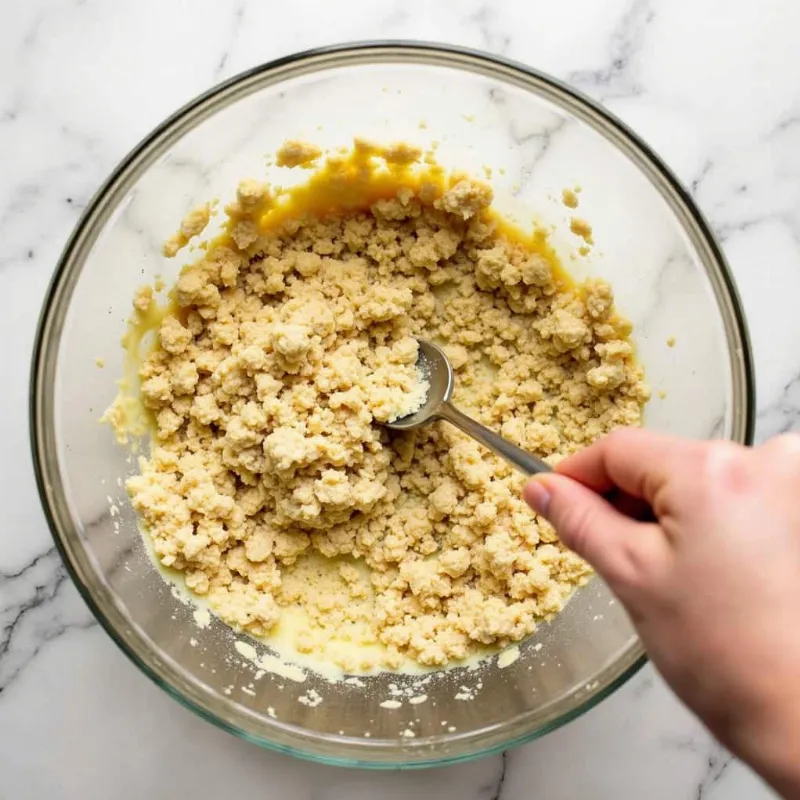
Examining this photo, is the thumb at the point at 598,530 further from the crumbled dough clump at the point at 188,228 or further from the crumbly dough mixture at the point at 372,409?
the crumbled dough clump at the point at 188,228

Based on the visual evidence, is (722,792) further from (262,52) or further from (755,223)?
(262,52)

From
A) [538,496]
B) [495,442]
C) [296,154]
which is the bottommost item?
[538,496]

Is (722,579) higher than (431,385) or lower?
lower

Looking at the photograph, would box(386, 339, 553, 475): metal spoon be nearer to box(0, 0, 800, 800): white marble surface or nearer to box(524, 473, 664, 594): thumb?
box(524, 473, 664, 594): thumb

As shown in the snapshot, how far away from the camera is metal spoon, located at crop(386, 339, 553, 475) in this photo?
1631 mm

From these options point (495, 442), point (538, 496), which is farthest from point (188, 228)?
point (538, 496)

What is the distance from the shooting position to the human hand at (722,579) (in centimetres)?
98

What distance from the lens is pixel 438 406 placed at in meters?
1.72

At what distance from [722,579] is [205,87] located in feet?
4.88

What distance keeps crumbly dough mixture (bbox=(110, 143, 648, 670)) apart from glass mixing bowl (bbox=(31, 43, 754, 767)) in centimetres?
6

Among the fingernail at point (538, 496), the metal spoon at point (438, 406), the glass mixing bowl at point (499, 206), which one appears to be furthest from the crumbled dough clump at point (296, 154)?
the fingernail at point (538, 496)

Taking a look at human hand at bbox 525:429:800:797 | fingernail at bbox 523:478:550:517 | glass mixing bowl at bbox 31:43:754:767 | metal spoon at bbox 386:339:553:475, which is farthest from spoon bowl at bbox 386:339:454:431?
human hand at bbox 525:429:800:797

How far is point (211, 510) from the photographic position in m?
1.73

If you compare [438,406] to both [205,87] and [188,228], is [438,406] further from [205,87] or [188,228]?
[205,87]
